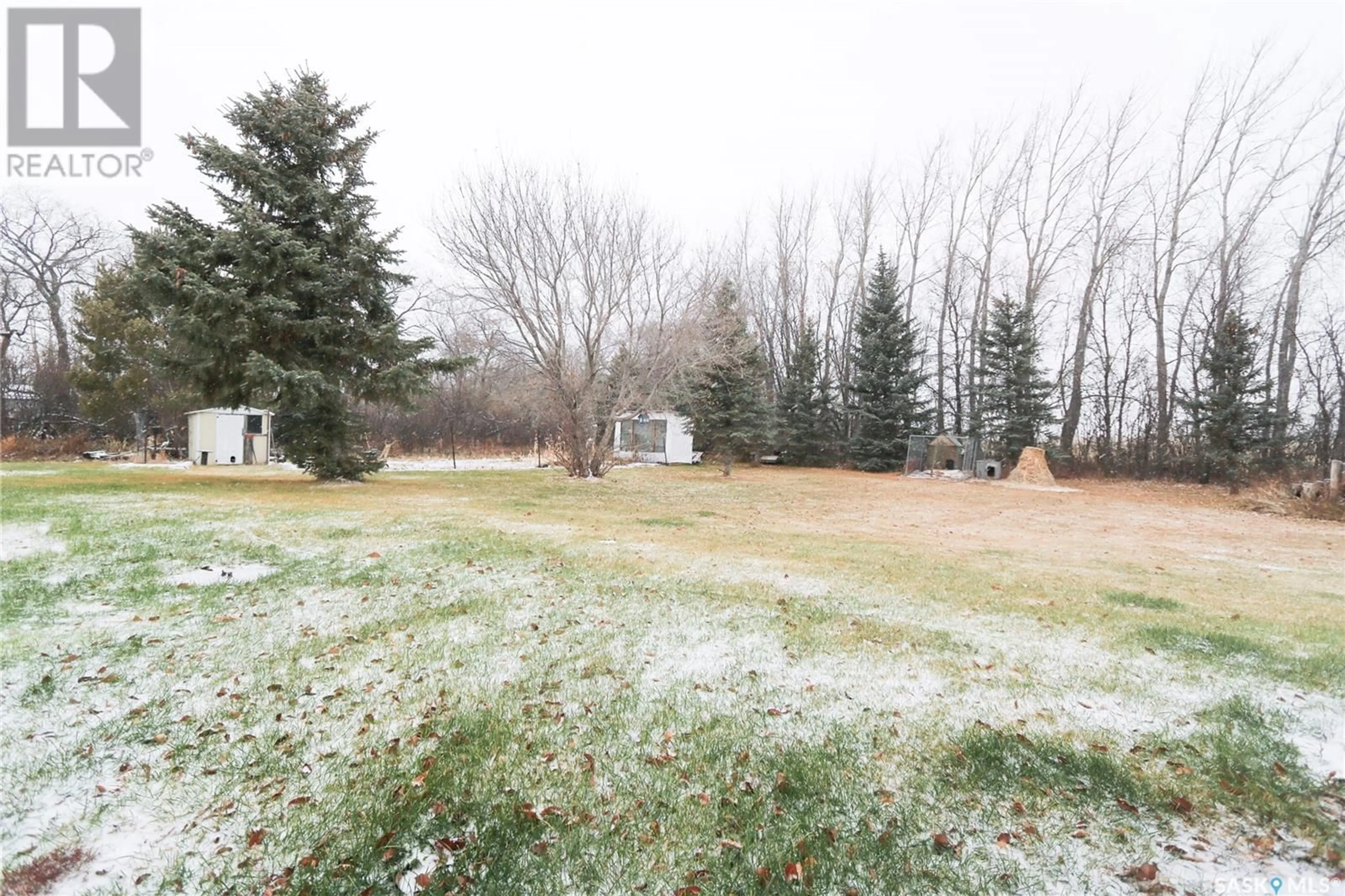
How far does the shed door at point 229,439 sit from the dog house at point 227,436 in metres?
0.01

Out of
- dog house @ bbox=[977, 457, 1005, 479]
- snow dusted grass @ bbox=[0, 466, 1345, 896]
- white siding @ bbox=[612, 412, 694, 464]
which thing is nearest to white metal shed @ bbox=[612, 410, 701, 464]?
white siding @ bbox=[612, 412, 694, 464]

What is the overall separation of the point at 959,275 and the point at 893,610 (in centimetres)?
2472

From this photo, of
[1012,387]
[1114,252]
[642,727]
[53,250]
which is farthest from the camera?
[53,250]

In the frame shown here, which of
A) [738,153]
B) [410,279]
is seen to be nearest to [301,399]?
[410,279]

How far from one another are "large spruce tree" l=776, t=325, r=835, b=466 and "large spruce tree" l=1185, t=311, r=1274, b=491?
38.5 ft

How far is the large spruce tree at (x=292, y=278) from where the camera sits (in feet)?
32.6

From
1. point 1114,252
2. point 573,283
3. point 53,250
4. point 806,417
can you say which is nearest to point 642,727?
point 573,283

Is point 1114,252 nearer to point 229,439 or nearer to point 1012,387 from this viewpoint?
point 1012,387

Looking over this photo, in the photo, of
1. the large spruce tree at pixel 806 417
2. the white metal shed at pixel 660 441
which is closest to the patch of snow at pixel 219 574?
the white metal shed at pixel 660 441

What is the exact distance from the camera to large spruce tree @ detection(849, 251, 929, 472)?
72.7ft

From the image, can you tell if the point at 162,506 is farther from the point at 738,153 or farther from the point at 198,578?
the point at 738,153

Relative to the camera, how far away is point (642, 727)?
2371 mm

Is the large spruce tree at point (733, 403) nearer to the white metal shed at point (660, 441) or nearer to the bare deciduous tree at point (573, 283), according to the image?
the white metal shed at point (660, 441)

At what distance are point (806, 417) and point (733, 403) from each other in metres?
4.01
